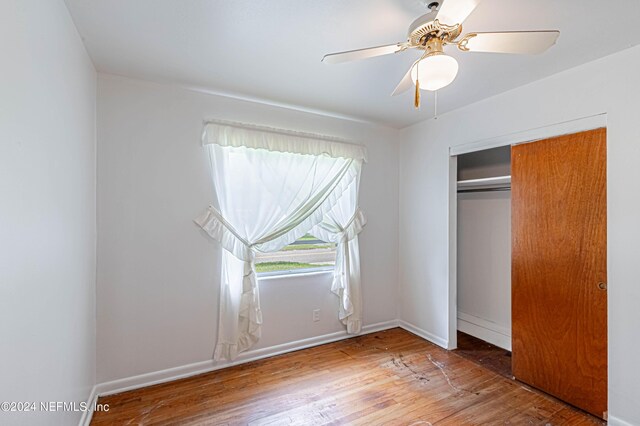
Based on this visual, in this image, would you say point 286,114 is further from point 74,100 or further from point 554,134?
point 554,134

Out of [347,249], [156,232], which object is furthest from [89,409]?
[347,249]

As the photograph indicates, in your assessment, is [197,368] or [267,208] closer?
[197,368]

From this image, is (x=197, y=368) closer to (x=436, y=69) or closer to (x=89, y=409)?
(x=89, y=409)

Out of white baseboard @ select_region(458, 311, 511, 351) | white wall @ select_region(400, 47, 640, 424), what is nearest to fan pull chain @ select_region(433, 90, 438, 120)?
white wall @ select_region(400, 47, 640, 424)

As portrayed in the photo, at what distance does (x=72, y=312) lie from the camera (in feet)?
5.50

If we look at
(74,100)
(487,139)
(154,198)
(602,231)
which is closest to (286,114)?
(154,198)

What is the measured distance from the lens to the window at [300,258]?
9.90 feet

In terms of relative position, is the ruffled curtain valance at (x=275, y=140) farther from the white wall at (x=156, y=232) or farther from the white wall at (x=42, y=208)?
the white wall at (x=42, y=208)

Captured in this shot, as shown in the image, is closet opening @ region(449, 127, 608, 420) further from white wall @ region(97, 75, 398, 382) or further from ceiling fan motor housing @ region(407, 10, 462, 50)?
white wall @ region(97, 75, 398, 382)

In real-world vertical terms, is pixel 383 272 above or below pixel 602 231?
below

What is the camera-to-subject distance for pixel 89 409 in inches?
80.7

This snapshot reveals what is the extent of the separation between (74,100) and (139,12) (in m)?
0.63

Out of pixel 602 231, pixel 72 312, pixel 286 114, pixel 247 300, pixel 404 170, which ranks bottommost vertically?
pixel 247 300

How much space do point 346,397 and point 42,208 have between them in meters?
2.26
